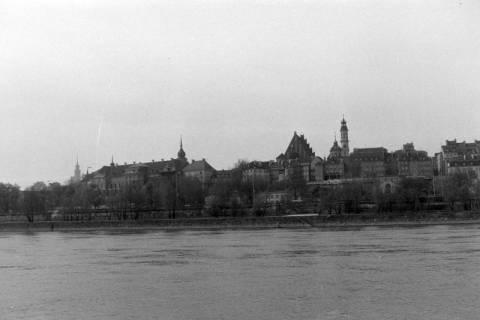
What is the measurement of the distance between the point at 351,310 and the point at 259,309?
7.37 ft

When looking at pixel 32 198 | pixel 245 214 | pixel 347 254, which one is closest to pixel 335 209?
pixel 245 214

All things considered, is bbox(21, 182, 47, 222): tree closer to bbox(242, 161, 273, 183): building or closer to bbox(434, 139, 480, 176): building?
bbox(242, 161, 273, 183): building

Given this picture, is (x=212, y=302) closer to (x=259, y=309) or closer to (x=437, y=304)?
(x=259, y=309)

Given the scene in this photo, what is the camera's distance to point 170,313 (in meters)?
16.8

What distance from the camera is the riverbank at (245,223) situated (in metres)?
68.0

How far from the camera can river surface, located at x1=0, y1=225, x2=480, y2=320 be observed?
1680cm

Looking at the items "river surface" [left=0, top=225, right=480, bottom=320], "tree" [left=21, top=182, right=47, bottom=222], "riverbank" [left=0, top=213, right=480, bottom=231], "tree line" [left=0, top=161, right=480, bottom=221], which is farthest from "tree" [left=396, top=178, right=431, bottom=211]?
"tree" [left=21, top=182, right=47, bottom=222]

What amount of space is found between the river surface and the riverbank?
114 ft

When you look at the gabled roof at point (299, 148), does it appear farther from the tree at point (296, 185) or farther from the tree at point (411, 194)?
the tree at point (411, 194)

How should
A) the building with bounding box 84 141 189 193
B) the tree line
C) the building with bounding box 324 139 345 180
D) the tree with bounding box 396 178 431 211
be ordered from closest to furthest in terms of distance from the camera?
the tree with bounding box 396 178 431 211 < the tree line < the building with bounding box 324 139 345 180 < the building with bounding box 84 141 189 193

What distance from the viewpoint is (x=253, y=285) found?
69.8 ft

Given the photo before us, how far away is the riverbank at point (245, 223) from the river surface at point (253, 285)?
34.7 meters

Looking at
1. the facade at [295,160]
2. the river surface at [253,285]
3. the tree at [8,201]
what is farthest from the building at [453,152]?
the river surface at [253,285]

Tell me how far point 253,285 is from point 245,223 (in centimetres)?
5475
